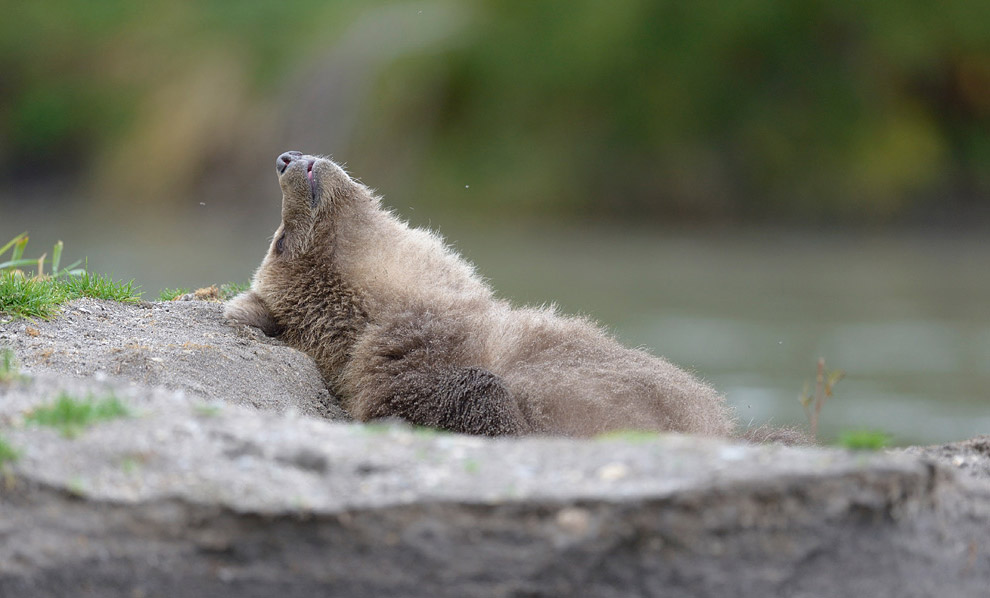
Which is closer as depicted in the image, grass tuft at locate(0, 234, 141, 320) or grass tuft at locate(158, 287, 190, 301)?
grass tuft at locate(0, 234, 141, 320)

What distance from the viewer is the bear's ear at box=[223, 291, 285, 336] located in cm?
666

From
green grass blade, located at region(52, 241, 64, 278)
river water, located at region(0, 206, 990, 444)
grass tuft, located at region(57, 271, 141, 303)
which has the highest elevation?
river water, located at region(0, 206, 990, 444)

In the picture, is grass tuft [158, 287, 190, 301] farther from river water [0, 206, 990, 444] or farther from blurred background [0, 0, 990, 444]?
blurred background [0, 0, 990, 444]

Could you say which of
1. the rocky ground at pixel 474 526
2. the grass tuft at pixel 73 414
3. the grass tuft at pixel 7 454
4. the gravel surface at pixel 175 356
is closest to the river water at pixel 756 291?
the gravel surface at pixel 175 356

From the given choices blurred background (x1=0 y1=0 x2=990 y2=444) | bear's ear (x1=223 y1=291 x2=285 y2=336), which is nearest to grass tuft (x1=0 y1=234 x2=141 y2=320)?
bear's ear (x1=223 y1=291 x2=285 y2=336)

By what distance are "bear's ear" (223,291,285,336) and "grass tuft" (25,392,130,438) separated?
2628 mm

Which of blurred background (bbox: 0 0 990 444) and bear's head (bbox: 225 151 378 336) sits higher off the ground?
blurred background (bbox: 0 0 990 444)

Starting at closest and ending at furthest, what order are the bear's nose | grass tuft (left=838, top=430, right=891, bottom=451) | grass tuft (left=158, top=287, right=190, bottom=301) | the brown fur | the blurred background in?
grass tuft (left=838, top=430, right=891, bottom=451) → the brown fur → the bear's nose → grass tuft (left=158, top=287, right=190, bottom=301) → the blurred background

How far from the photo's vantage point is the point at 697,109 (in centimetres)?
2522

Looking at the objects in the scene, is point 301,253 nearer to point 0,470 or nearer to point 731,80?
point 0,470

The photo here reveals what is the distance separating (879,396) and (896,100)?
1233 centimetres

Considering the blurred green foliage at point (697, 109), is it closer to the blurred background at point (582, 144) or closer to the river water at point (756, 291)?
the blurred background at point (582, 144)

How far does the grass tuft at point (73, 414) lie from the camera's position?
12.8 ft

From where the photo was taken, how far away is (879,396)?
45.9 ft
